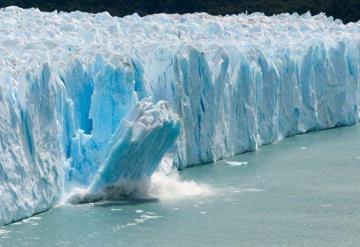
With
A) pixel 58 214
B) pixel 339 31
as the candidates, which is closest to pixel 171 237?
pixel 58 214

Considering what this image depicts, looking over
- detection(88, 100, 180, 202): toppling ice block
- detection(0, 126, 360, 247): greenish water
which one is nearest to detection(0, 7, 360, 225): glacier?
detection(88, 100, 180, 202): toppling ice block

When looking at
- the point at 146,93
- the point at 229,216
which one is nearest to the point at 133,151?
the point at 229,216

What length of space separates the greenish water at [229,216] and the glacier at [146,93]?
37 cm

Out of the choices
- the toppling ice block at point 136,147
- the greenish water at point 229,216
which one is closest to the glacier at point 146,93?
Result: the toppling ice block at point 136,147

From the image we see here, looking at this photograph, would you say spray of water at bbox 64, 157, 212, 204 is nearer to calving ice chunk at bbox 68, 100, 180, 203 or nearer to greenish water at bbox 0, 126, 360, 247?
calving ice chunk at bbox 68, 100, 180, 203

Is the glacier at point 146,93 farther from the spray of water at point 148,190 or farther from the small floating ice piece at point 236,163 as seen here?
the small floating ice piece at point 236,163

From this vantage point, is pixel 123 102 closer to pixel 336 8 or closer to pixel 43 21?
pixel 43 21

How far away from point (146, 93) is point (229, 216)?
2.72 meters

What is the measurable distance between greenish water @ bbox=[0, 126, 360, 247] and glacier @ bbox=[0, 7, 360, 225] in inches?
14.6

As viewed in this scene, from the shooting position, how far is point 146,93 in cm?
1574

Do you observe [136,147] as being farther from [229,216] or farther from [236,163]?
[236,163]

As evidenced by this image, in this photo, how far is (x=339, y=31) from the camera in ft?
76.8

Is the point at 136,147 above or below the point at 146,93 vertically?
below

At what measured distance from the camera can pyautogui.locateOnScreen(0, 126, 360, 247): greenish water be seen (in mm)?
12523
